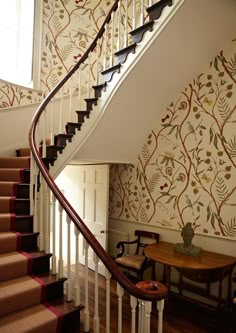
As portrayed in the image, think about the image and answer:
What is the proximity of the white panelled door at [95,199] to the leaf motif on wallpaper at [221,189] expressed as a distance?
65.6 inches

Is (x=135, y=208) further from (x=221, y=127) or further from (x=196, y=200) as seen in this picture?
(x=221, y=127)

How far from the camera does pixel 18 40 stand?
447cm

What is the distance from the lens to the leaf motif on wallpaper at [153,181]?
376cm

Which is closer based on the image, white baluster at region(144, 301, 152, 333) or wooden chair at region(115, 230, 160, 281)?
white baluster at region(144, 301, 152, 333)

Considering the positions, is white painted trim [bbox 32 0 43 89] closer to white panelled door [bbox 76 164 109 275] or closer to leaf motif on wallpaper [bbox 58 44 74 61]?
leaf motif on wallpaper [bbox 58 44 74 61]

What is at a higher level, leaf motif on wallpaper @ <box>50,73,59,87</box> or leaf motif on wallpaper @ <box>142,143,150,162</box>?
leaf motif on wallpaper @ <box>50,73,59,87</box>

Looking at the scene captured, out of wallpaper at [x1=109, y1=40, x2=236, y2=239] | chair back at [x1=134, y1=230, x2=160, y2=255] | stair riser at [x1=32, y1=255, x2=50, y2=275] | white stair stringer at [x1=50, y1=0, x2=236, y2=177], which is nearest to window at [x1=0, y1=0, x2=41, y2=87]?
white stair stringer at [x1=50, y1=0, x2=236, y2=177]

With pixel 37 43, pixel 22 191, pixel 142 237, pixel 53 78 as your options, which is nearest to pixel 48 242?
pixel 22 191

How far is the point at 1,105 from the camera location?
158 inches

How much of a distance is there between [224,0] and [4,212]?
116 inches

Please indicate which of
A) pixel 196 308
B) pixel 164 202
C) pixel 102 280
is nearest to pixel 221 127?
pixel 164 202

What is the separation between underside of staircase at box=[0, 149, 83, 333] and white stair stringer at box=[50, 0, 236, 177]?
0.64 meters

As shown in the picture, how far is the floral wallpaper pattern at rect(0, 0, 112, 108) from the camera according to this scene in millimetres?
4480

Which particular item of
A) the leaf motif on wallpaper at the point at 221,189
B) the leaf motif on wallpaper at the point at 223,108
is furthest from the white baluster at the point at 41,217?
the leaf motif on wallpaper at the point at 223,108
